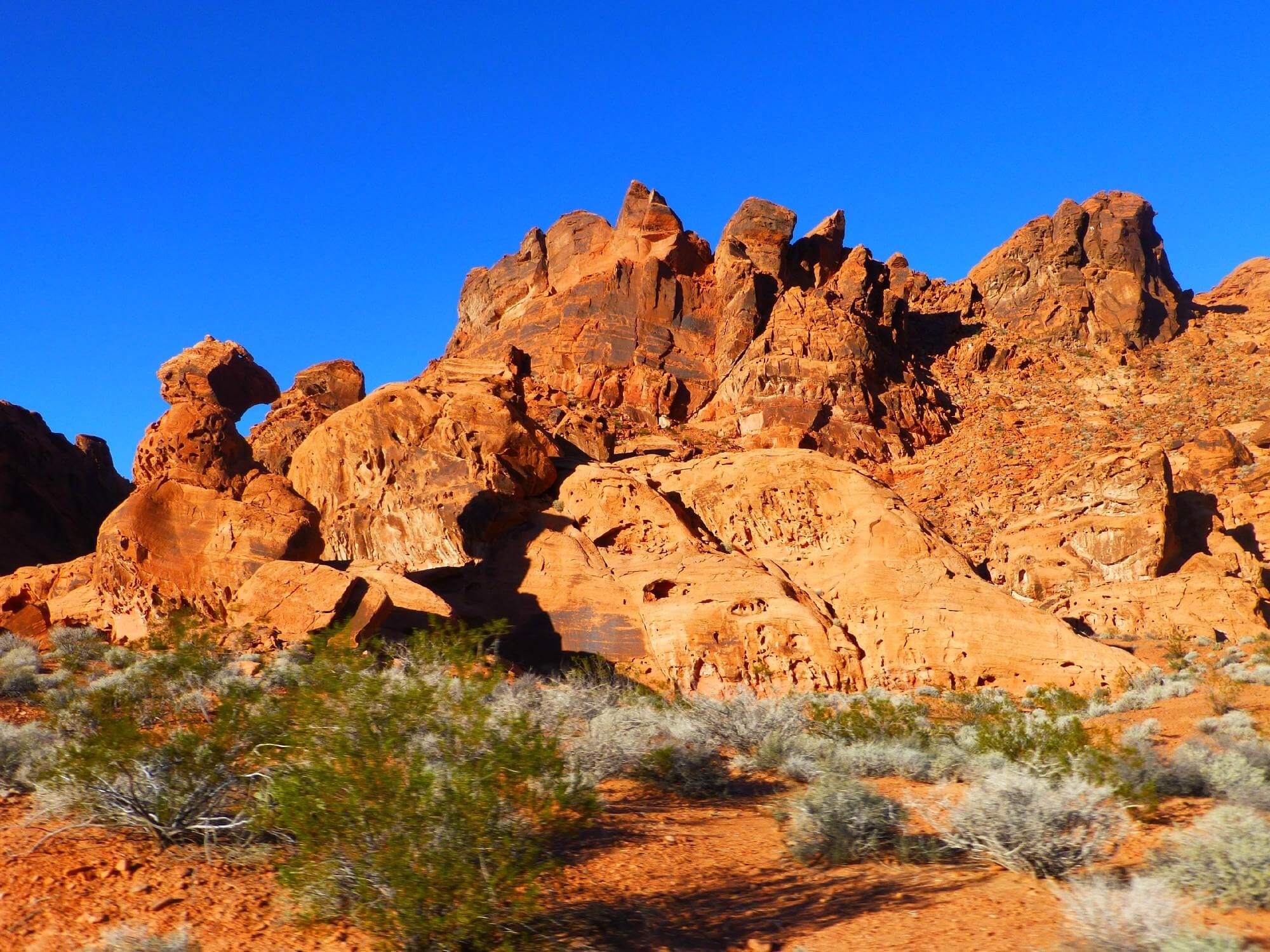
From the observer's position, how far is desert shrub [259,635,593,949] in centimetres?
514

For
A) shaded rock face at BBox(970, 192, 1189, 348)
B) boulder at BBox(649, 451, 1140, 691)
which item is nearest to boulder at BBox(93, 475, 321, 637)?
boulder at BBox(649, 451, 1140, 691)

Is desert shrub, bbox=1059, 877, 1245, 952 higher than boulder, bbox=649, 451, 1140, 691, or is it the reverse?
boulder, bbox=649, 451, 1140, 691

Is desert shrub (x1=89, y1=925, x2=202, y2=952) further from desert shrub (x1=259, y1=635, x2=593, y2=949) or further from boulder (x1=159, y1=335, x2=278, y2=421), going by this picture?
boulder (x1=159, y1=335, x2=278, y2=421)

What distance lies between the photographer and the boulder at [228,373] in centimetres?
4266

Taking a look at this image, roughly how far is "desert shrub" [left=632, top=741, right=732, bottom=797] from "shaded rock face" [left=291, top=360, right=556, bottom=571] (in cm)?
1210

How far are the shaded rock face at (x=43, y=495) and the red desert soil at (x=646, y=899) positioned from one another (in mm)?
31951

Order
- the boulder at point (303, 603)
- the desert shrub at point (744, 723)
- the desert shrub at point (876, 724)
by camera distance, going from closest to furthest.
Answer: the desert shrub at point (744, 723) → the desert shrub at point (876, 724) → the boulder at point (303, 603)

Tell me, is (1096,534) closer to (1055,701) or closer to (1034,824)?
(1055,701)

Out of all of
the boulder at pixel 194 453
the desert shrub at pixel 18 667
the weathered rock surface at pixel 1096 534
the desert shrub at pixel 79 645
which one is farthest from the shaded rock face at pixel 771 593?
the weathered rock surface at pixel 1096 534

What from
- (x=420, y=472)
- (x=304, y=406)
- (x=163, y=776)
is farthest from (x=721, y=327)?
(x=163, y=776)

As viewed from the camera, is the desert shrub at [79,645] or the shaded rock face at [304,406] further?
the shaded rock face at [304,406]

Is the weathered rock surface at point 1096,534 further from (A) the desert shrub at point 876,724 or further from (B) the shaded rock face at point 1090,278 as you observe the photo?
(B) the shaded rock face at point 1090,278

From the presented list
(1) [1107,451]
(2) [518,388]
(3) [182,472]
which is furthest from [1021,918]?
(1) [1107,451]

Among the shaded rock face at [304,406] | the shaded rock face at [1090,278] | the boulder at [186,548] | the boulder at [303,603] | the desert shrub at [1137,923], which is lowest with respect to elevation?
the desert shrub at [1137,923]
